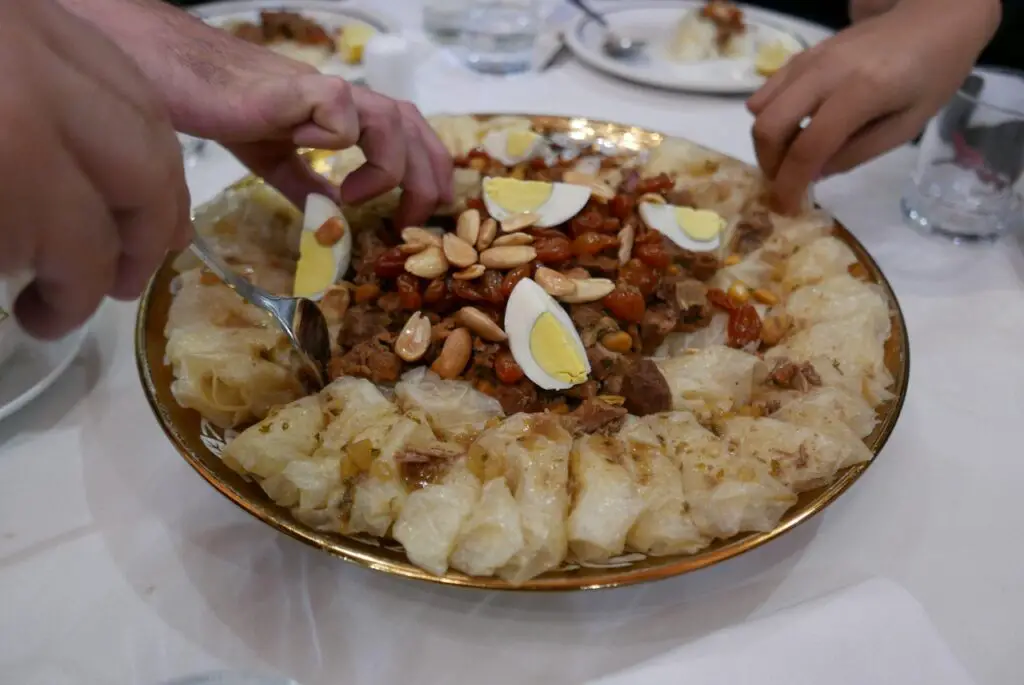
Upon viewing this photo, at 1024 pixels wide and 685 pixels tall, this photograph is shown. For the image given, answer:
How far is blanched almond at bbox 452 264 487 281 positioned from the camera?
1.85 metres

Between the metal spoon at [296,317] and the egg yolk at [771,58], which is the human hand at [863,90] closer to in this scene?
the egg yolk at [771,58]

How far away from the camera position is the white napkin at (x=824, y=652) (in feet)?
3.97

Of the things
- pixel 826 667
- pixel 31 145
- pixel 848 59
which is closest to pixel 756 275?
pixel 848 59

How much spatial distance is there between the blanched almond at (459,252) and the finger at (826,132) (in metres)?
0.96

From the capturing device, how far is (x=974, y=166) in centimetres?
248

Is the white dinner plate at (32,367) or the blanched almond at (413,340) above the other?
the blanched almond at (413,340)

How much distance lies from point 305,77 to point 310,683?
4.06 ft

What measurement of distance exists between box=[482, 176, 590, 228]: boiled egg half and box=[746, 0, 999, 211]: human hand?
1.92 ft

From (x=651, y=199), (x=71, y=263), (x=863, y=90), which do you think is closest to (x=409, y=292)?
(x=651, y=199)

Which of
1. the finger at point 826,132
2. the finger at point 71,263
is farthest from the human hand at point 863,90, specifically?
the finger at point 71,263

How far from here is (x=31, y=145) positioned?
76 centimetres

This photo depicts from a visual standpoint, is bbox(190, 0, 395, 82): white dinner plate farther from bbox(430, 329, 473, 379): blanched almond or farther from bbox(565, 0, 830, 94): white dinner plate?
bbox(430, 329, 473, 379): blanched almond

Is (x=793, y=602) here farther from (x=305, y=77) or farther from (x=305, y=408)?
(x=305, y=77)

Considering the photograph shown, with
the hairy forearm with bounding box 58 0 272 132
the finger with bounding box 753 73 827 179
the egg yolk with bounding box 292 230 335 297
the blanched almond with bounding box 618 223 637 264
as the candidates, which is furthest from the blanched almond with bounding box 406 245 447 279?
the finger with bounding box 753 73 827 179
